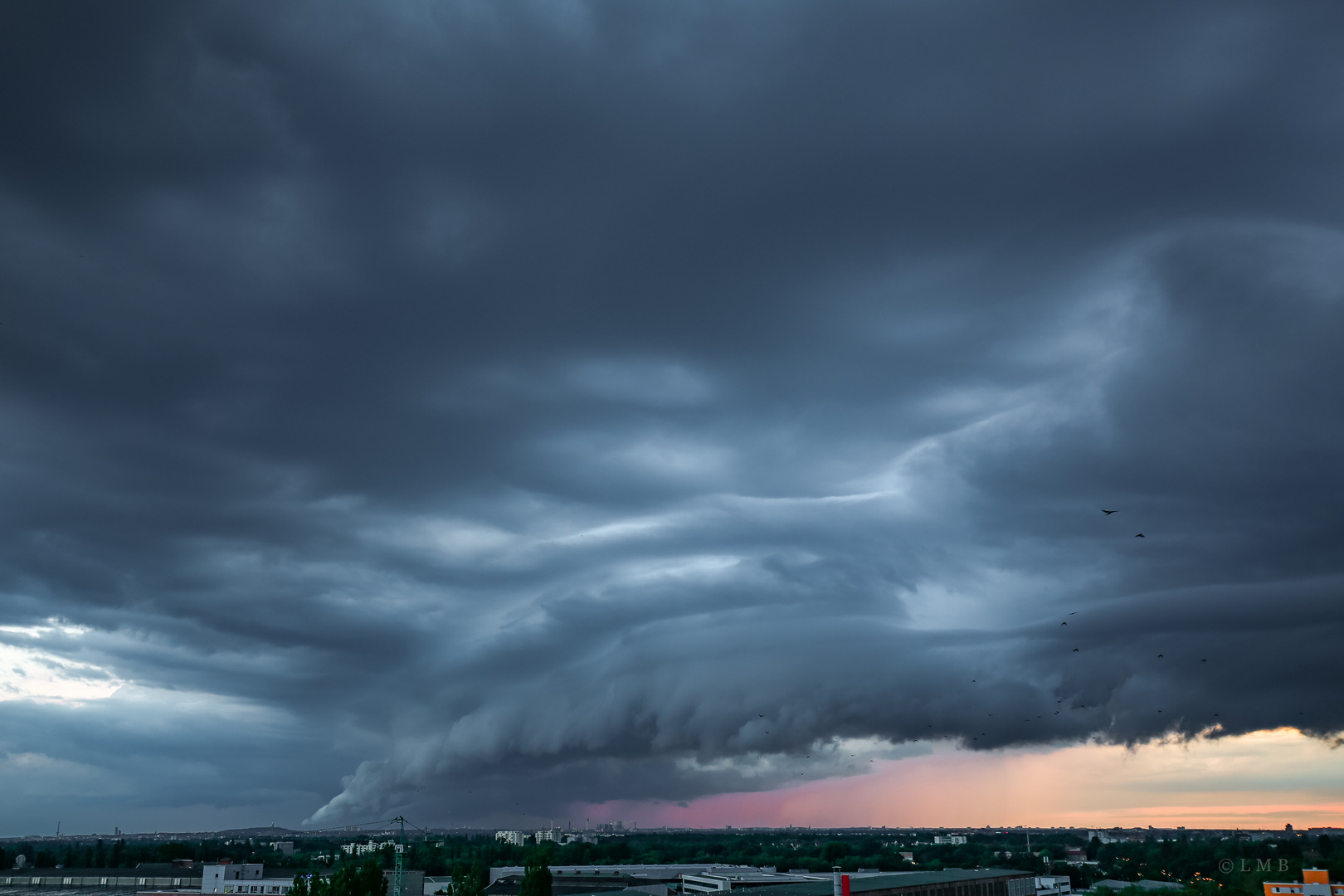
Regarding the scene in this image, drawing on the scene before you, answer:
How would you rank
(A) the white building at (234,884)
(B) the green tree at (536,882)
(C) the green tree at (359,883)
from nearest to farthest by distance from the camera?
(C) the green tree at (359,883)
(B) the green tree at (536,882)
(A) the white building at (234,884)

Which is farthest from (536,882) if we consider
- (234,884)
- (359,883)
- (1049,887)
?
(1049,887)

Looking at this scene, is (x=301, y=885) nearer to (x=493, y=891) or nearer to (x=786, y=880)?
(x=493, y=891)

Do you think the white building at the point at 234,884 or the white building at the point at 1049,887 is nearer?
the white building at the point at 234,884

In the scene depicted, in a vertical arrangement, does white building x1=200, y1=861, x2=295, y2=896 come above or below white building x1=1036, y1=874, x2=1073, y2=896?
above

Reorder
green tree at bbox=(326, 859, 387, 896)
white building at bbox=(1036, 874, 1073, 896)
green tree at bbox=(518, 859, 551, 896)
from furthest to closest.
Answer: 1. white building at bbox=(1036, 874, 1073, 896)
2. green tree at bbox=(518, 859, 551, 896)
3. green tree at bbox=(326, 859, 387, 896)

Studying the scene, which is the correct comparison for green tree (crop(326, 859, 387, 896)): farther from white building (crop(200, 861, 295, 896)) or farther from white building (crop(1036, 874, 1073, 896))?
white building (crop(1036, 874, 1073, 896))

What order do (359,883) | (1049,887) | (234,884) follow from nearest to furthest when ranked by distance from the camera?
(359,883)
(234,884)
(1049,887)

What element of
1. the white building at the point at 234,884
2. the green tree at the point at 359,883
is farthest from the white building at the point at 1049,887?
the white building at the point at 234,884

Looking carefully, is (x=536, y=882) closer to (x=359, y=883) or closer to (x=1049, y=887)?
(x=359, y=883)

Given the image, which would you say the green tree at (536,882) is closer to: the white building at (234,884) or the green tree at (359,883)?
the green tree at (359,883)

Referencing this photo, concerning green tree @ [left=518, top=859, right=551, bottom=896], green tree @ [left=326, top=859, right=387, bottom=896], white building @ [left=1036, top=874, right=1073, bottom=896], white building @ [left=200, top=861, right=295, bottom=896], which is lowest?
white building @ [left=1036, top=874, right=1073, bottom=896]

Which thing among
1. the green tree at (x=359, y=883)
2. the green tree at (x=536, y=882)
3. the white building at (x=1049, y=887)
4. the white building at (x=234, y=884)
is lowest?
the white building at (x=1049, y=887)

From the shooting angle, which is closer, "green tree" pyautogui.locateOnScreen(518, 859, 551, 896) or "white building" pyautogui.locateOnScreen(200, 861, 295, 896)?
"green tree" pyautogui.locateOnScreen(518, 859, 551, 896)

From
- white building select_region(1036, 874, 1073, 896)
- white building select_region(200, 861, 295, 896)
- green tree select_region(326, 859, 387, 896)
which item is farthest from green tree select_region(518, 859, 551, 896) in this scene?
white building select_region(1036, 874, 1073, 896)
